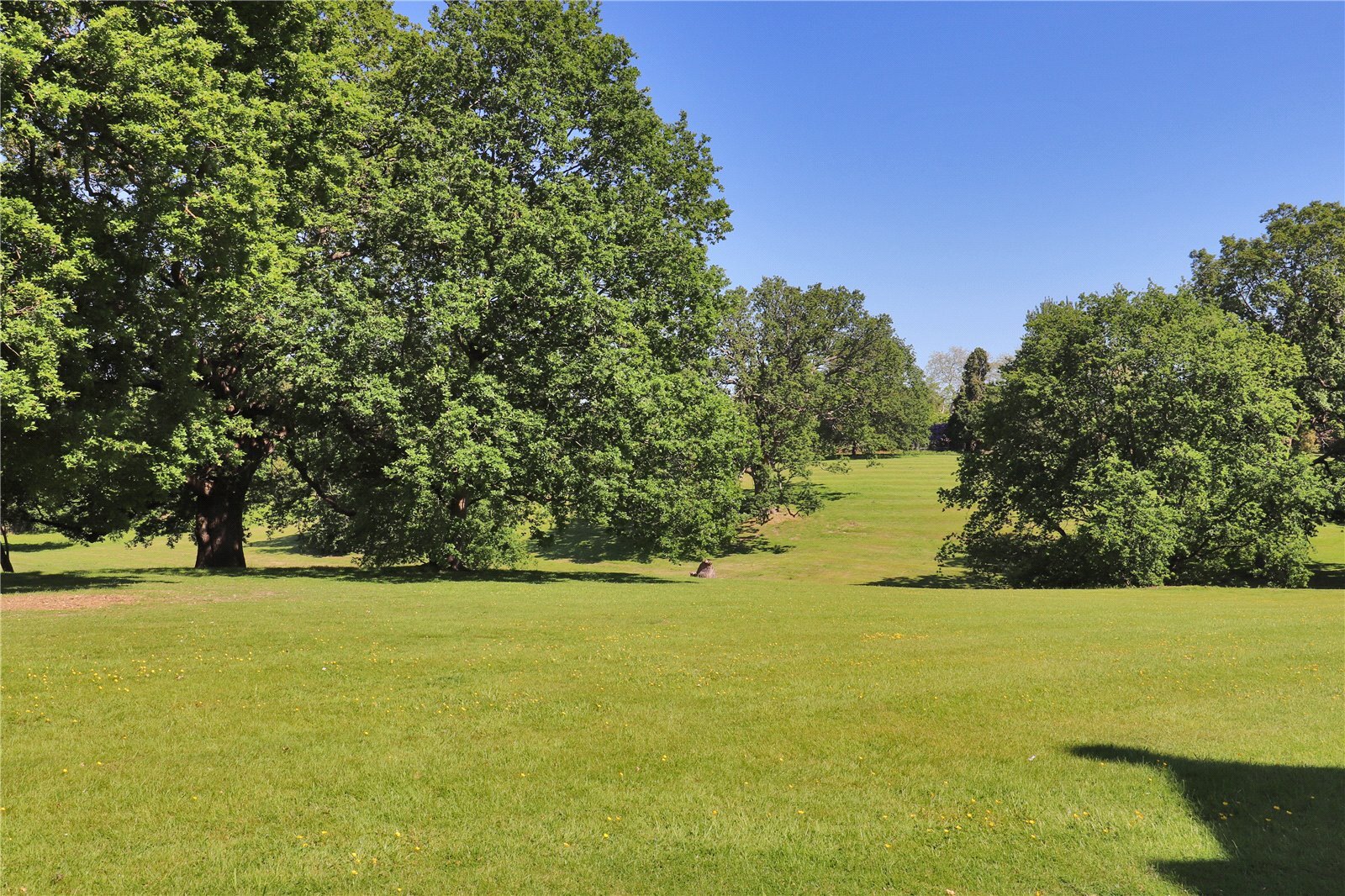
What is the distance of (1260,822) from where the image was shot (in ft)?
27.4

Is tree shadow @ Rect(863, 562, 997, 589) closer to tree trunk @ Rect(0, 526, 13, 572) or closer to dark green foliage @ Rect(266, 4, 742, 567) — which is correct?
dark green foliage @ Rect(266, 4, 742, 567)

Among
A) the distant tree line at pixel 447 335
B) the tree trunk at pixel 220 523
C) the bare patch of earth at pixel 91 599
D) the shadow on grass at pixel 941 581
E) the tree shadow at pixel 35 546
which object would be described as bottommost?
the shadow on grass at pixel 941 581

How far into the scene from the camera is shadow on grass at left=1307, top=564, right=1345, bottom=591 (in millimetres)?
37281

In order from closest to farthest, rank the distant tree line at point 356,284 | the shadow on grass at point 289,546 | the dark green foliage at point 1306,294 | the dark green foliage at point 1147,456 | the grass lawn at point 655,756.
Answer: the grass lawn at point 655,756, the distant tree line at point 356,284, the dark green foliage at point 1147,456, the dark green foliage at point 1306,294, the shadow on grass at point 289,546

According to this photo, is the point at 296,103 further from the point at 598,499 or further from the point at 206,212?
the point at 598,499

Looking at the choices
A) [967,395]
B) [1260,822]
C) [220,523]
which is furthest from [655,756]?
[967,395]

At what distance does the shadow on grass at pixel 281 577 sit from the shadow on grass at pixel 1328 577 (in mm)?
27717

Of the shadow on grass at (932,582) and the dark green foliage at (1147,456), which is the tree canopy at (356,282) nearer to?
the shadow on grass at (932,582)

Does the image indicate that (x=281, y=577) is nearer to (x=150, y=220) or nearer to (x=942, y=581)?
(x=150, y=220)

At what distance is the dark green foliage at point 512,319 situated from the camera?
92.7 ft

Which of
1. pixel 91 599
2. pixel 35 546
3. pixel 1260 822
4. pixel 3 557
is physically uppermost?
pixel 91 599

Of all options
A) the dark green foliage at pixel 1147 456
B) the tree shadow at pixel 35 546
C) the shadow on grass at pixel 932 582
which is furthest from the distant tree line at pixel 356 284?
the tree shadow at pixel 35 546

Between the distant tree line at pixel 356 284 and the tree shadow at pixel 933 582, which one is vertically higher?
the distant tree line at pixel 356 284

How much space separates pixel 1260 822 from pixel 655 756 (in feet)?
19.9
